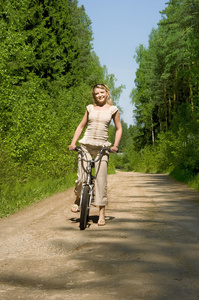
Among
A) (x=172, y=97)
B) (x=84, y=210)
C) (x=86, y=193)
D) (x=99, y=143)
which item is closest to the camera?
(x=84, y=210)

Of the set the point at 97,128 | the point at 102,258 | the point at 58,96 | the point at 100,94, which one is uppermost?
the point at 58,96

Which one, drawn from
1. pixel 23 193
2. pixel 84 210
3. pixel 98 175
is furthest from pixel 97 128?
pixel 23 193

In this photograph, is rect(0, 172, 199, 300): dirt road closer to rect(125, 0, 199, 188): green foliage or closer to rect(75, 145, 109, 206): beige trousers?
rect(75, 145, 109, 206): beige trousers

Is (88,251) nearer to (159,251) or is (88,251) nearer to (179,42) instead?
(159,251)

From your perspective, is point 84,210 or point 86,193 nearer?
point 84,210

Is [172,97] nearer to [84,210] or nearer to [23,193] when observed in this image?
[23,193]

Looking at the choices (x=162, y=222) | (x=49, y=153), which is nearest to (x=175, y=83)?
(x=49, y=153)

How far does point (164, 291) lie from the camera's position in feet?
10.0

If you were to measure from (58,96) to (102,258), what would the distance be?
22170 mm

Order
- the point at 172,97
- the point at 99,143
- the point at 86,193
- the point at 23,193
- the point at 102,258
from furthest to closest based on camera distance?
the point at 172,97
the point at 23,193
the point at 99,143
the point at 86,193
the point at 102,258

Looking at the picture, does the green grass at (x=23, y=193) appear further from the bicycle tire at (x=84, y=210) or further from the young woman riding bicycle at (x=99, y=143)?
the bicycle tire at (x=84, y=210)

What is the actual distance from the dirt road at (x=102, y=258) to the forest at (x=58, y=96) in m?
2.77

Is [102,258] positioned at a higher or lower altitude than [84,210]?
lower

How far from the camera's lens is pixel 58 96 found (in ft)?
84.2
